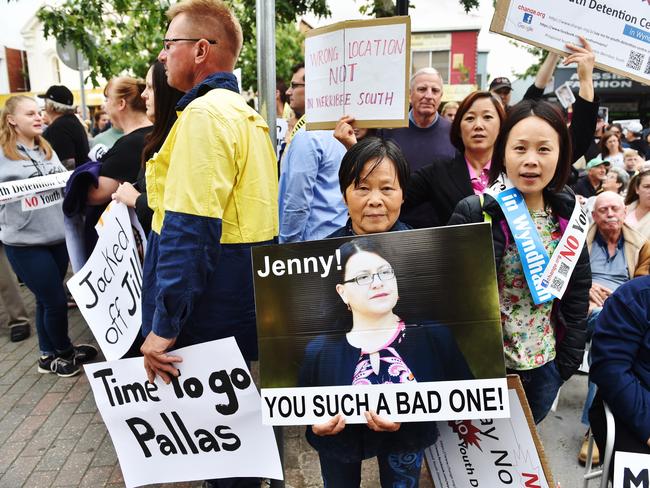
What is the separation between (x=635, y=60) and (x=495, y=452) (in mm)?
1791

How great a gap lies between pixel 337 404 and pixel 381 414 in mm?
139

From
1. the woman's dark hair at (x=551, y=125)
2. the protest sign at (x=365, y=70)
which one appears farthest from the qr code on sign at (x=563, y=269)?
the protest sign at (x=365, y=70)

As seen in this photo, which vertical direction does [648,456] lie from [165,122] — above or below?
below

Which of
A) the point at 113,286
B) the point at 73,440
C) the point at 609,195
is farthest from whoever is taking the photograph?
the point at 609,195

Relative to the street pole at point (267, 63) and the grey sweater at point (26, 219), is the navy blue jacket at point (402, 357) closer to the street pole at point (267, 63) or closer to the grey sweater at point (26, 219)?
the street pole at point (267, 63)

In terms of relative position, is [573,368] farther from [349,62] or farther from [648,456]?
[349,62]

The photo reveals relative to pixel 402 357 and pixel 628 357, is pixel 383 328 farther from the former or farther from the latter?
pixel 628 357

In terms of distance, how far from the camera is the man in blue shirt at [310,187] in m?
3.13

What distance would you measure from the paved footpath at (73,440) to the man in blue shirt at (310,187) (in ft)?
4.23

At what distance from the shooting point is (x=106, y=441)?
332cm

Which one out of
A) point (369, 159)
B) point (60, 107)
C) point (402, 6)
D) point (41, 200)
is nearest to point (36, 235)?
point (41, 200)

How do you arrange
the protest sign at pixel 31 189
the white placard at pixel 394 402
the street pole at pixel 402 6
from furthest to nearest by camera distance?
the protest sign at pixel 31 189, the street pole at pixel 402 6, the white placard at pixel 394 402

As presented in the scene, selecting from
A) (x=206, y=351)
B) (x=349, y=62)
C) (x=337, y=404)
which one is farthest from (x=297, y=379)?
(x=349, y=62)

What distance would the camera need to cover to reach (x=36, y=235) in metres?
3.98
